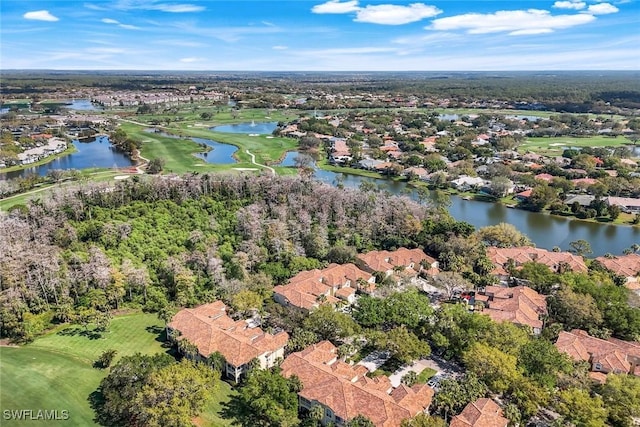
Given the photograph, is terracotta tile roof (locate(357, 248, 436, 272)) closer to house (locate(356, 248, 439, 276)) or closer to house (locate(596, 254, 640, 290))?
house (locate(356, 248, 439, 276))

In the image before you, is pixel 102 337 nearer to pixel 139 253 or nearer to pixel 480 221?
pixel 139 253

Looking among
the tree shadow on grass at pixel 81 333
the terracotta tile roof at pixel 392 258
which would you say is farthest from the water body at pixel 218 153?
the tree shadow on grass at pixel 81 333

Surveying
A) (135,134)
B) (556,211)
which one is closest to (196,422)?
(556,211)

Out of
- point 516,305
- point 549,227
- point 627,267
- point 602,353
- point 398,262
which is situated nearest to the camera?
point 602,353

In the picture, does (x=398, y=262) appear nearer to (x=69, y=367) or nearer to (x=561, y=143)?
(x=69, y=367)

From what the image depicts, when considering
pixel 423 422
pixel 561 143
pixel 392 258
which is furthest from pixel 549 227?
pixel 561 143

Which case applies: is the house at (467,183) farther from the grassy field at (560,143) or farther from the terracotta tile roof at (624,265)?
the terracotta tile roof at (624,265)

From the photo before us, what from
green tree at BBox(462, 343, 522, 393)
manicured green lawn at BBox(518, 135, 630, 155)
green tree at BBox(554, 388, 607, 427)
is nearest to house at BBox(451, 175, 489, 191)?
manicured green lawn at BBox(518, 135, 630, 155)
